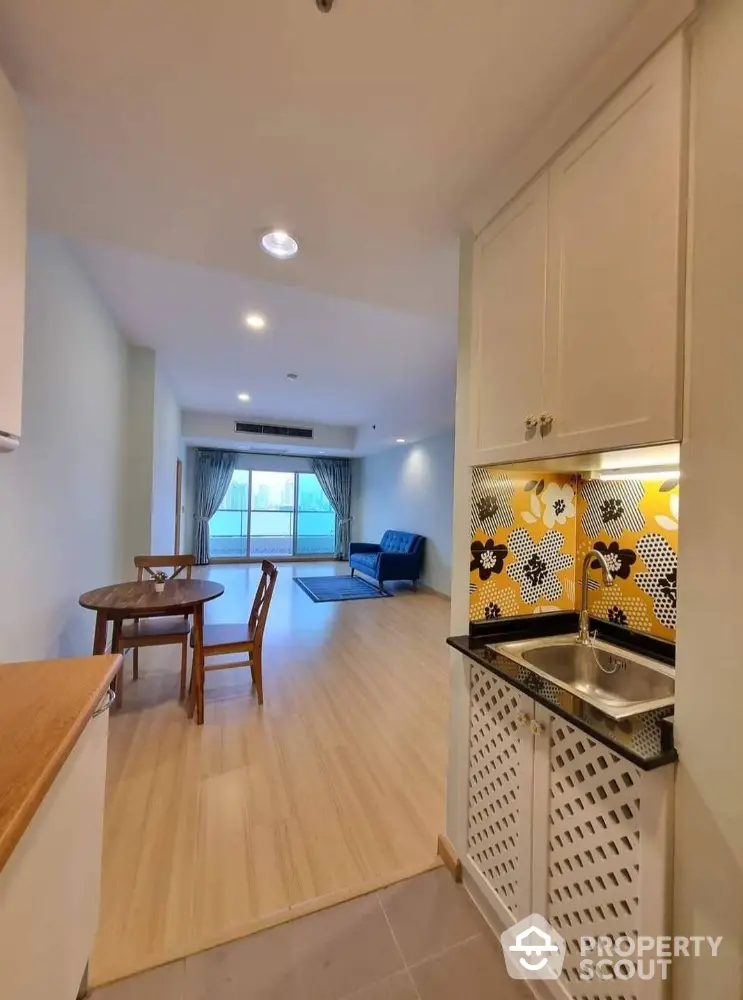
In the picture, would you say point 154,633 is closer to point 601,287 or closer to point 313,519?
point 601,287

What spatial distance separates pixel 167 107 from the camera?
1069 mm

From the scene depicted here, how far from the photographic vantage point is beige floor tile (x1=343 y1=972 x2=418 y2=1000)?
112 centimetres

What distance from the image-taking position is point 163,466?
463 centimetres

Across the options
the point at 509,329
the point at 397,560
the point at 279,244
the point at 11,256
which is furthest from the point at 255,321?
the point at 397,560

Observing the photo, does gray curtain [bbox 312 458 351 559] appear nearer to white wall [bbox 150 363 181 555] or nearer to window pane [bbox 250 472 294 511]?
window pane [bbox 250 472 294 511]

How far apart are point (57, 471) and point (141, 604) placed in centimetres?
85

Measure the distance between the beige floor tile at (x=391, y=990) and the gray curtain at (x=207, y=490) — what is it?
25.8 ft

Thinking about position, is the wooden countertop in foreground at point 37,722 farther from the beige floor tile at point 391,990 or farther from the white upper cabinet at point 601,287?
the white upper cabinet at point 601,287

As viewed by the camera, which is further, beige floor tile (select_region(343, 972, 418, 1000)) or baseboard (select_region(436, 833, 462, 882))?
baseboard (select_region(436, 833, 462, 882))

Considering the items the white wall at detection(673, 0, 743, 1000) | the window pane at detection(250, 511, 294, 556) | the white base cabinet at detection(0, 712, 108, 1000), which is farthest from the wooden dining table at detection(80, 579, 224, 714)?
the window pane at detection(250, 511, 294, 556)

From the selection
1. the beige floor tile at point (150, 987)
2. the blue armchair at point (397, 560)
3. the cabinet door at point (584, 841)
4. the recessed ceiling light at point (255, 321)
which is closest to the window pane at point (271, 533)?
the blue armchair at point (397, 560)

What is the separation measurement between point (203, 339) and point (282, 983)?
3882 mm

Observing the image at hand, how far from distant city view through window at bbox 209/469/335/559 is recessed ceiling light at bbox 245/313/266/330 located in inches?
236

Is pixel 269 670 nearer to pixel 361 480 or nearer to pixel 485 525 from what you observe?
pixel 485 525
